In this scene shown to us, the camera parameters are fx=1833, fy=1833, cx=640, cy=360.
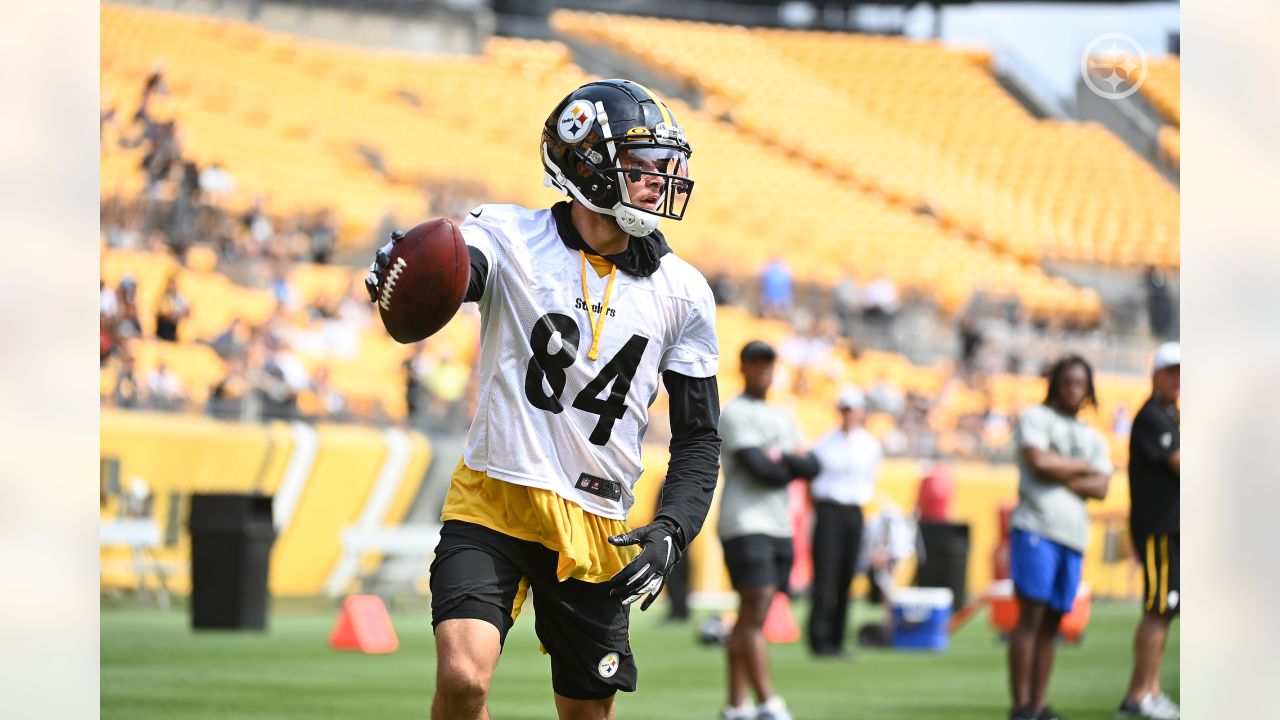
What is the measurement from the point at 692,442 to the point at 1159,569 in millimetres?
5276

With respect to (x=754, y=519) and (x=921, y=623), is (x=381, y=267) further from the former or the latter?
(x=921, y=623)

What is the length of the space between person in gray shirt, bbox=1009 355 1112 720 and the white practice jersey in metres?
4.60

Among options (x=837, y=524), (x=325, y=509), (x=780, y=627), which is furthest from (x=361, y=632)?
(x=325, y=509)

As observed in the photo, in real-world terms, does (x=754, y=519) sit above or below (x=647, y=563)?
below

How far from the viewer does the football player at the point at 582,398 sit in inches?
192

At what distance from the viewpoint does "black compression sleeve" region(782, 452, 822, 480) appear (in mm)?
10180

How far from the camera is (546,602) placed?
5.00m

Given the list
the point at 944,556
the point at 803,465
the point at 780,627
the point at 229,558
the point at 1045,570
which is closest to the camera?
the point at 1045,570

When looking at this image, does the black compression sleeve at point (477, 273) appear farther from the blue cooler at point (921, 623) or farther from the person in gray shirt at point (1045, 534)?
the blue cooler at point (921, 623)

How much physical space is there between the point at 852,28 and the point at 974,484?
21073 millimetres

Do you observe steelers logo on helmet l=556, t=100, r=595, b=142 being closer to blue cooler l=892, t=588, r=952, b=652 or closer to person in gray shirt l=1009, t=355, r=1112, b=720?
person in gray shirt l=1009, t=355, r=1112, b=720

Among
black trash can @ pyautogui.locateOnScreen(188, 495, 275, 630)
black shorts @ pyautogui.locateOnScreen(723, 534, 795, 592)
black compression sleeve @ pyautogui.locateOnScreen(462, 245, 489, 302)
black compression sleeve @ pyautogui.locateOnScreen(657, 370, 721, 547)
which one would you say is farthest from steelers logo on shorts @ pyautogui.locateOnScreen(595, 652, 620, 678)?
black trash can @ pyautogui.locateOnScreen(188, 495, 275, 630)
